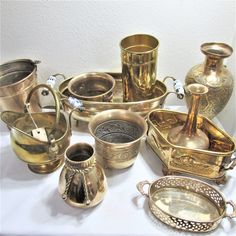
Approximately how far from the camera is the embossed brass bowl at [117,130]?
0.67m

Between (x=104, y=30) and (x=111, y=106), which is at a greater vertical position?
(x=104, y=30)

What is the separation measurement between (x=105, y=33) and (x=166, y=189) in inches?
20.3

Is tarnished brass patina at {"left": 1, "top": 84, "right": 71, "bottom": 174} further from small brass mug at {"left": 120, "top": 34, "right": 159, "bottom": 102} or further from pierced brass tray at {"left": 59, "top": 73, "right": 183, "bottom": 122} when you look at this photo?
small brass mug at {"left": 120, "top": 34, "right": 159, "bottom": 102}

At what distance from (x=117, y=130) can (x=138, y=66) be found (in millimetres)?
186

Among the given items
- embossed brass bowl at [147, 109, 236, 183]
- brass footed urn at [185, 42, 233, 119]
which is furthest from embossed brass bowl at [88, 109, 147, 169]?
brass footed urn at [185, 42, 233, 119]

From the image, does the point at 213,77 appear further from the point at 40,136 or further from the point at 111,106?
the point at 40,136

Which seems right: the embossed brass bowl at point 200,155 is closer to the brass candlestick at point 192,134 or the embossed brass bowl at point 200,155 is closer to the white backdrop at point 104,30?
the brass candlestick at point 192,134

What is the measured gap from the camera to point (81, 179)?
576 millimetres

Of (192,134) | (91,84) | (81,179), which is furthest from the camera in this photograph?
(91,84)

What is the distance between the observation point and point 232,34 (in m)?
0.93

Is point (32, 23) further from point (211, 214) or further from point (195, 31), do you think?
point (211, 214)

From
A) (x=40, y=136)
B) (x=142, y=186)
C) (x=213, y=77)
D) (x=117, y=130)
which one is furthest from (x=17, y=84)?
(x=213, y=77)

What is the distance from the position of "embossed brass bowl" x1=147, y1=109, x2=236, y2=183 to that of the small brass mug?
0.10 m

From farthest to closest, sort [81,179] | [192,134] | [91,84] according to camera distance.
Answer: [91,84]
[192,134]
[81,179]
